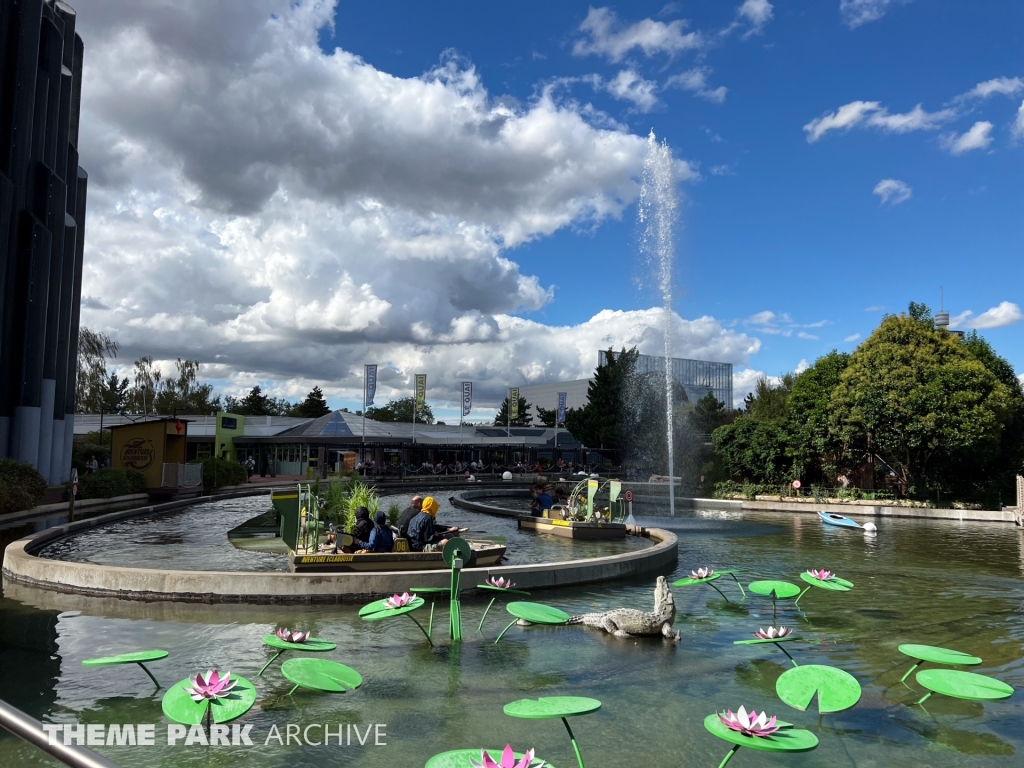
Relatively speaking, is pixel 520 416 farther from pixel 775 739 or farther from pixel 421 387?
pixel 775 739

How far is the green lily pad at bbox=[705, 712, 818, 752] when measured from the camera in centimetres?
418

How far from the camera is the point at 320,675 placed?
582cm

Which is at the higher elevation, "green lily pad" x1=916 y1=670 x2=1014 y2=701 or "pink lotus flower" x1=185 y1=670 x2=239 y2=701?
"pink lotus flower" x1=185 y1=670 x2=239 y2=701

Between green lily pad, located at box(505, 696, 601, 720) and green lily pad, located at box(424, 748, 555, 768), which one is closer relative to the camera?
green lily pad, located at box(424, 748, 555, 768)

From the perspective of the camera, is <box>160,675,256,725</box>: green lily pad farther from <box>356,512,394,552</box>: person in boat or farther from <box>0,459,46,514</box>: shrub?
<box>0,459,46,514</box>: shrub

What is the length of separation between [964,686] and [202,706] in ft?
20.2

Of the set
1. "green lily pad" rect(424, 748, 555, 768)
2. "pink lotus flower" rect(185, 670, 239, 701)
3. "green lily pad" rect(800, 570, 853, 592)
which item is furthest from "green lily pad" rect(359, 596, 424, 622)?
"green lily pad" rect(800, 570, 853, 592)

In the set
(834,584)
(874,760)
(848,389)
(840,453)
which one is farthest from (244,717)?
(840,453)

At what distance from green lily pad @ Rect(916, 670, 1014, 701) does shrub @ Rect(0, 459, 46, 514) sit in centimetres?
2192

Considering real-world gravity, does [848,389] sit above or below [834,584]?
above

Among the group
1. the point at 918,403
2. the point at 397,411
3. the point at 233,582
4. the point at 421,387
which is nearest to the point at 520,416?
the point at 397,411

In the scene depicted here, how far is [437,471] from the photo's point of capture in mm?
48438

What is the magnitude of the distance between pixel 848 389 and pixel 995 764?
1216 inches

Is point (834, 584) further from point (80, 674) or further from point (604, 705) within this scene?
point (80, 674)
